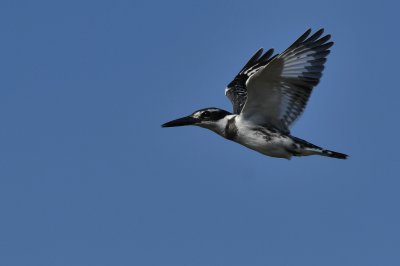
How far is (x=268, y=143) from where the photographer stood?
40.5 ft

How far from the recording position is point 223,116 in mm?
12805

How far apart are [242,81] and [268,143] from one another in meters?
2.91

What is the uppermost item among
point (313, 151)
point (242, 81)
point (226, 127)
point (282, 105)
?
point (242, 81)

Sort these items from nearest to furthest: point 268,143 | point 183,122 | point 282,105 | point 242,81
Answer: point 268,143 → point 282,105 → point 183,122 → point 242,81

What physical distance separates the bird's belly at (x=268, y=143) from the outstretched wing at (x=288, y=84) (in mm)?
308

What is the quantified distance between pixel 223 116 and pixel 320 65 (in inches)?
Result: 69.6

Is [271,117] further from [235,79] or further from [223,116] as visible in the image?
[235,79]

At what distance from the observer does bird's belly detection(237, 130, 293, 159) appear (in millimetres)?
12359

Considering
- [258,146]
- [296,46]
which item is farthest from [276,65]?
[258,146]

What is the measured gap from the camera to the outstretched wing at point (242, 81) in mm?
14219

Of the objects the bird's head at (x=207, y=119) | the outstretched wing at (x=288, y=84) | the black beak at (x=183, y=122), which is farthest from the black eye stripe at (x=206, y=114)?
the outstretched wing at (x=288, y=84)

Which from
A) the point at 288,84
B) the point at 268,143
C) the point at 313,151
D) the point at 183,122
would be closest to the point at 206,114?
the point at 183,122

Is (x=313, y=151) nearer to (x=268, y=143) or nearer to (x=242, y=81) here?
(x=268, y=143)

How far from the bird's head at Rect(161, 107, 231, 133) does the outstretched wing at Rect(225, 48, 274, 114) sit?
910 mm
